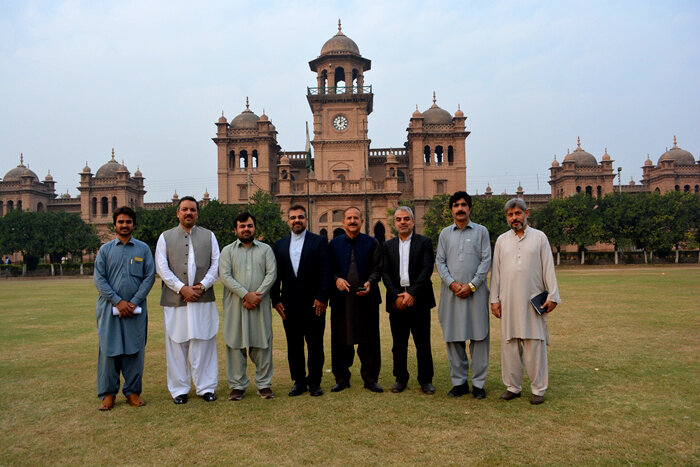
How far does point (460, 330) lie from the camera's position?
6.30 metres

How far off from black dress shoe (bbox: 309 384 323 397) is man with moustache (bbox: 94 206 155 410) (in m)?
1.93

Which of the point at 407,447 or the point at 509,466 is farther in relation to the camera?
the point at 407,447

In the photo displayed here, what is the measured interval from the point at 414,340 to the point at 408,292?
599 mm

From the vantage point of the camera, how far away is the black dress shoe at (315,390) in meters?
6.36

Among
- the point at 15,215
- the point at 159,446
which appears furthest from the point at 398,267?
the point at 15,215

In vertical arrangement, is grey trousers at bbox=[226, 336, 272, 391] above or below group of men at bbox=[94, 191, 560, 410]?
below

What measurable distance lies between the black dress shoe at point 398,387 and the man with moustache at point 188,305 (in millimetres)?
2147

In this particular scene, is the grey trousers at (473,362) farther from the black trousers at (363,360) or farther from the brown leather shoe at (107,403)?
the brown leather shoe at (107,403)

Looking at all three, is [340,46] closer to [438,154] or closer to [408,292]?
[438,154]

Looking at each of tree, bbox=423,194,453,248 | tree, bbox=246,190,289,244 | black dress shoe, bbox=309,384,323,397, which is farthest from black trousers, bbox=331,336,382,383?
tree, bbox=423,194,453,248

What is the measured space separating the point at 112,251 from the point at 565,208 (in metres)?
39.8

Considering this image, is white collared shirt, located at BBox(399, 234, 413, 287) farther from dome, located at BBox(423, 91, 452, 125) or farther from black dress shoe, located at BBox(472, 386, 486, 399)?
dome, located at BBox(423, 91, 452, 125)

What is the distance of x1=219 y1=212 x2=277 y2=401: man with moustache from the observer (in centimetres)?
635

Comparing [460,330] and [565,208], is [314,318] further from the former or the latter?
[565,208]
